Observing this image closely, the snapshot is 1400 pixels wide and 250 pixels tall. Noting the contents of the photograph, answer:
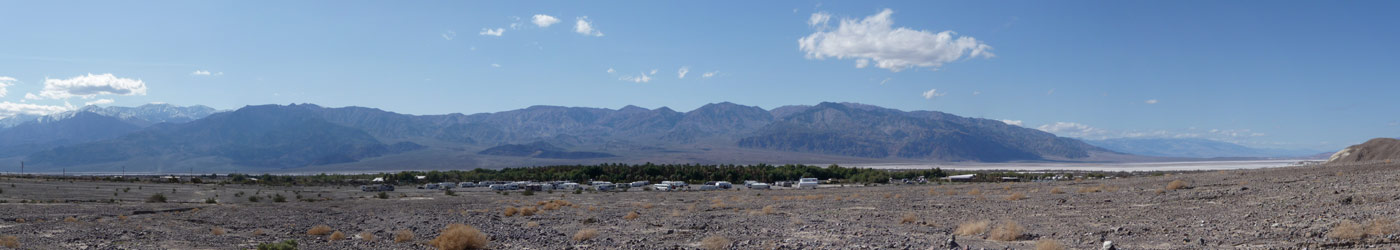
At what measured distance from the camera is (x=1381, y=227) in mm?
12594

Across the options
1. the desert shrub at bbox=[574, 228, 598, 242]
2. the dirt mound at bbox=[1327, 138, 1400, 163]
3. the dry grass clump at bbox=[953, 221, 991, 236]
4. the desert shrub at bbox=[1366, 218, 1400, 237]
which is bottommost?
the desert shrub at bbox=[574, 228, 598, 242]

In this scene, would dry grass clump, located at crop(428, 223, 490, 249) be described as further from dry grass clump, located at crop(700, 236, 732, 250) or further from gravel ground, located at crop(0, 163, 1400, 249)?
dry grass clump, located at crop(700, 236, 732, 250)

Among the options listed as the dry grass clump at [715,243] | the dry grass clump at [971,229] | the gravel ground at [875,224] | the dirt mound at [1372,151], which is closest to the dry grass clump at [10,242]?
the gravel ground at [875,224]

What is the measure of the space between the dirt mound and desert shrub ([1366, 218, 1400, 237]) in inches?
2083

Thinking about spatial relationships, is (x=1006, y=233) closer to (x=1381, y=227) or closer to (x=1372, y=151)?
(x=1381, y=227)

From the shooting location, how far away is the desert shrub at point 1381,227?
40.4 ft

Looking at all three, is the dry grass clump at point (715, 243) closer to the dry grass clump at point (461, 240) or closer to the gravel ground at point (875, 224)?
the gravel ground at point (875, 224)

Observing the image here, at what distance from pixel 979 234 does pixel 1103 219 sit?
4.07 meters

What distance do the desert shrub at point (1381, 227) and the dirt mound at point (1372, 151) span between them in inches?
2083

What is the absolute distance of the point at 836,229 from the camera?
1814cm

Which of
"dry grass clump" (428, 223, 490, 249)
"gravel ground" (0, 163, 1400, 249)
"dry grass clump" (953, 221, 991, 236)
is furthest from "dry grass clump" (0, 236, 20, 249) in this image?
"dry grass clump" (953, 221, 991, 236)

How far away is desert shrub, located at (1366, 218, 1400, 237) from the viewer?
12323 millimetres

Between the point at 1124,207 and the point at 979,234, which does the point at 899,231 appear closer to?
the point at 979,234

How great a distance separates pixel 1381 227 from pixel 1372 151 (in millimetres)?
62654
